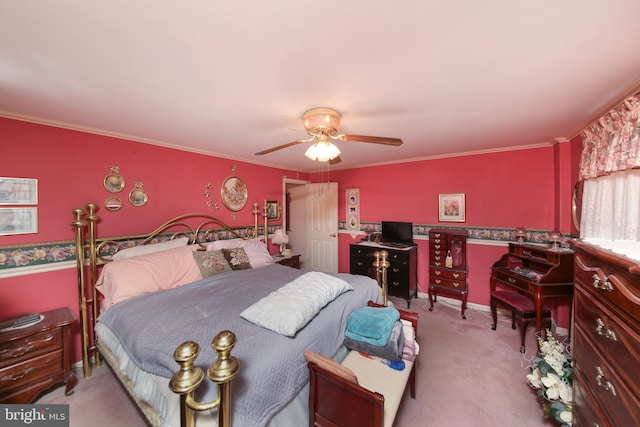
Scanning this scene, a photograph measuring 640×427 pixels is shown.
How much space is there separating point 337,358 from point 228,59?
2.11 meters

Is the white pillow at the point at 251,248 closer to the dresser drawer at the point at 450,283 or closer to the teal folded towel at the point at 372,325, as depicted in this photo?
the teal folded towel at the point at 372,325

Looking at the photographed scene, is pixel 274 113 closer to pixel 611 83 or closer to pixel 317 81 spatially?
pixel 317 81

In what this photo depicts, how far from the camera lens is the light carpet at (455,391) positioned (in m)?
1.69

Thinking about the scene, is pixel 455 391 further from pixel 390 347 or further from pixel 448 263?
pixel 448 263

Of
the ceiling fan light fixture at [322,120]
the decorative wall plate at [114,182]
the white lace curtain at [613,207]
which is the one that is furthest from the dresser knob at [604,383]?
the decorative wall plate at [114,182]

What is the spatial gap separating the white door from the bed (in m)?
2.11

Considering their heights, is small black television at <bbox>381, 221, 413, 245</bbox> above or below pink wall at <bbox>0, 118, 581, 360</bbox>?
below

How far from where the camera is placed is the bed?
113 cm

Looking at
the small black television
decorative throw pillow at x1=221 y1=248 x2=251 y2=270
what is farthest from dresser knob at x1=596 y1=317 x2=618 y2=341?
decorative throw pillow at x1=221 y1=248 x2=251 y2=270

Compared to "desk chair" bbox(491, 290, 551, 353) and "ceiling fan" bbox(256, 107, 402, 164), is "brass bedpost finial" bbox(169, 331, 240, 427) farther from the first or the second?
"desk chair" bbox(491, 290, 551, 353)

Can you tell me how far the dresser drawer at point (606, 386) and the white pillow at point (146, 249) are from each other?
11.2 feet

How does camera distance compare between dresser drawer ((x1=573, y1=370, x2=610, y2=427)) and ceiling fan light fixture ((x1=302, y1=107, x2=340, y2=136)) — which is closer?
dresser drawer ((x1=573, y1=370, x2=610, y2=427))

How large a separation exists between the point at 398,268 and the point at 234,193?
9.48 feet

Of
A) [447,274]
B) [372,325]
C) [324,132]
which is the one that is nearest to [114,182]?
[324,132]
